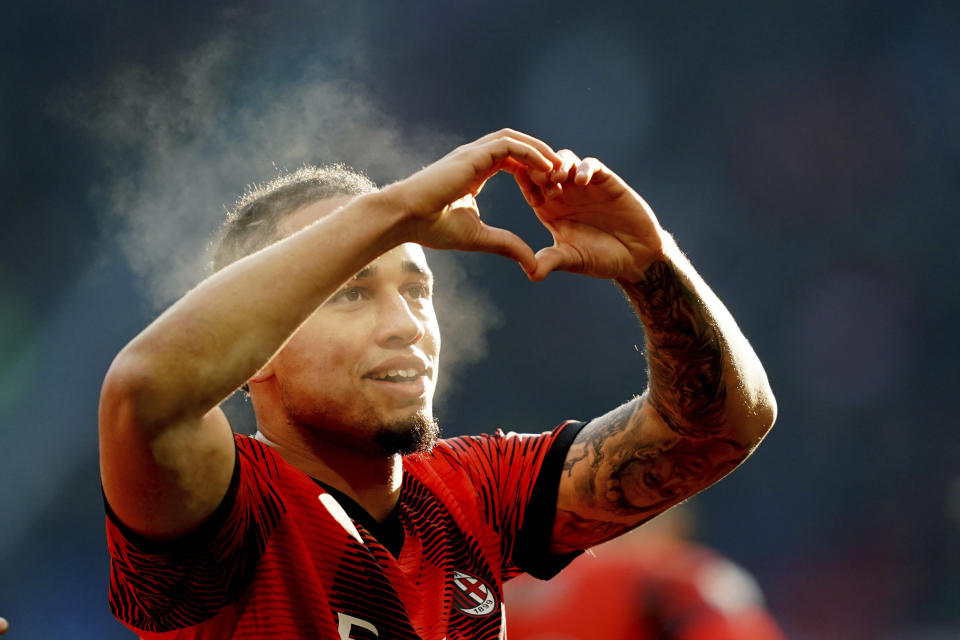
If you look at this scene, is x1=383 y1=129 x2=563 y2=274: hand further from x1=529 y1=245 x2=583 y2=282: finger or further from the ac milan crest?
the ac milan crest

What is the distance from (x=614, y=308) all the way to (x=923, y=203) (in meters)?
2.91

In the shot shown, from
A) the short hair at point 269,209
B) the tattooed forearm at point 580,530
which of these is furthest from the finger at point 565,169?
the tattooed forearm at point 580,530

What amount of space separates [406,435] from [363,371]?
0.19 m

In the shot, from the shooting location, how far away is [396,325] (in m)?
2.42

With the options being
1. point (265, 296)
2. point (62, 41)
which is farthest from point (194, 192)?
point (265, 296)

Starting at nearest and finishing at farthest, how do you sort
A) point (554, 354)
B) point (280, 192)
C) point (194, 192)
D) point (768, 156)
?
1. point (280, 192)
2. point (194, 192)
3. point (554, 354)
4. point (768, 156)

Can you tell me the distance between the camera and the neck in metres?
2.42

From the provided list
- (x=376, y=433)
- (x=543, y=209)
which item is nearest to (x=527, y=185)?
(x=543, y=209)

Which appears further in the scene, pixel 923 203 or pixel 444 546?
pixel 923 203

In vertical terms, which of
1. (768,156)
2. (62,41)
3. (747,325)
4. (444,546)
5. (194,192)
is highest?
(62,41)

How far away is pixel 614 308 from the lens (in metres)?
7.86

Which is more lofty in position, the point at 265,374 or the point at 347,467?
the point at 265,374

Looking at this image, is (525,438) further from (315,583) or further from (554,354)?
(554,354)

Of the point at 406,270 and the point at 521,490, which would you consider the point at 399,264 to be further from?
the point at 521,490
